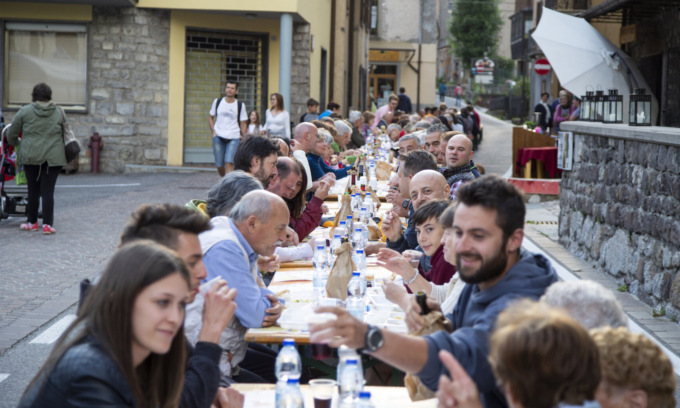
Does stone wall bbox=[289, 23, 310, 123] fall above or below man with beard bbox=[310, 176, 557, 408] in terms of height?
above

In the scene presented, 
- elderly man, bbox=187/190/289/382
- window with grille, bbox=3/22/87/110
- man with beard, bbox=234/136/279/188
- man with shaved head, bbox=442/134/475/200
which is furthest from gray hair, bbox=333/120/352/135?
elderly man, bbox=187/190/289/382

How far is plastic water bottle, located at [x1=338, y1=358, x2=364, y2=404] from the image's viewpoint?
10.5 ft

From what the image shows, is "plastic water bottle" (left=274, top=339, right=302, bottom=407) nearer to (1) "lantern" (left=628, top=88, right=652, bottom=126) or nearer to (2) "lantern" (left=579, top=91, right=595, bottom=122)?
(1) "lantern" (left=628, top=88, right=652, bottom=126)

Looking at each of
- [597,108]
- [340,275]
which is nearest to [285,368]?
[340,275]

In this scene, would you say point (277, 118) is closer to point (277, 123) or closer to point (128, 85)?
point (277, 123)

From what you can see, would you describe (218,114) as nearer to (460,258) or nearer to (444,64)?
(460,258)

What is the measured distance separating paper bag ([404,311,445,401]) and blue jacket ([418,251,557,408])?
0.36 ft

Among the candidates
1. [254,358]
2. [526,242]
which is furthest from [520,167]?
[254,358]

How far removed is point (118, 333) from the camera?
2.66 meters

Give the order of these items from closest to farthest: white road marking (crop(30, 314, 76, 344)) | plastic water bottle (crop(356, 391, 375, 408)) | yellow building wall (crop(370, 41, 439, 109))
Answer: plastic water bottle (crop(356, 391, 375, 408))
white road marking (crop(30, 314, 76, 344))
yellow building wall (crop(370, 41, 439, 109))

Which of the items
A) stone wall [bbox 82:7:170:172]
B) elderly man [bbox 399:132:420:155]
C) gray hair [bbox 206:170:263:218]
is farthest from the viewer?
stone wall [bbox 82:7:170:172]

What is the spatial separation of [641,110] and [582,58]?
21.5 feet

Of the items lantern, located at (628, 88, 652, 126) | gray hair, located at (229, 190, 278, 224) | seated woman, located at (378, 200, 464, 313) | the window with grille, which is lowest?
seated woman, located at (378, 200, 464, 313)

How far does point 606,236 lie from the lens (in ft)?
34.1
